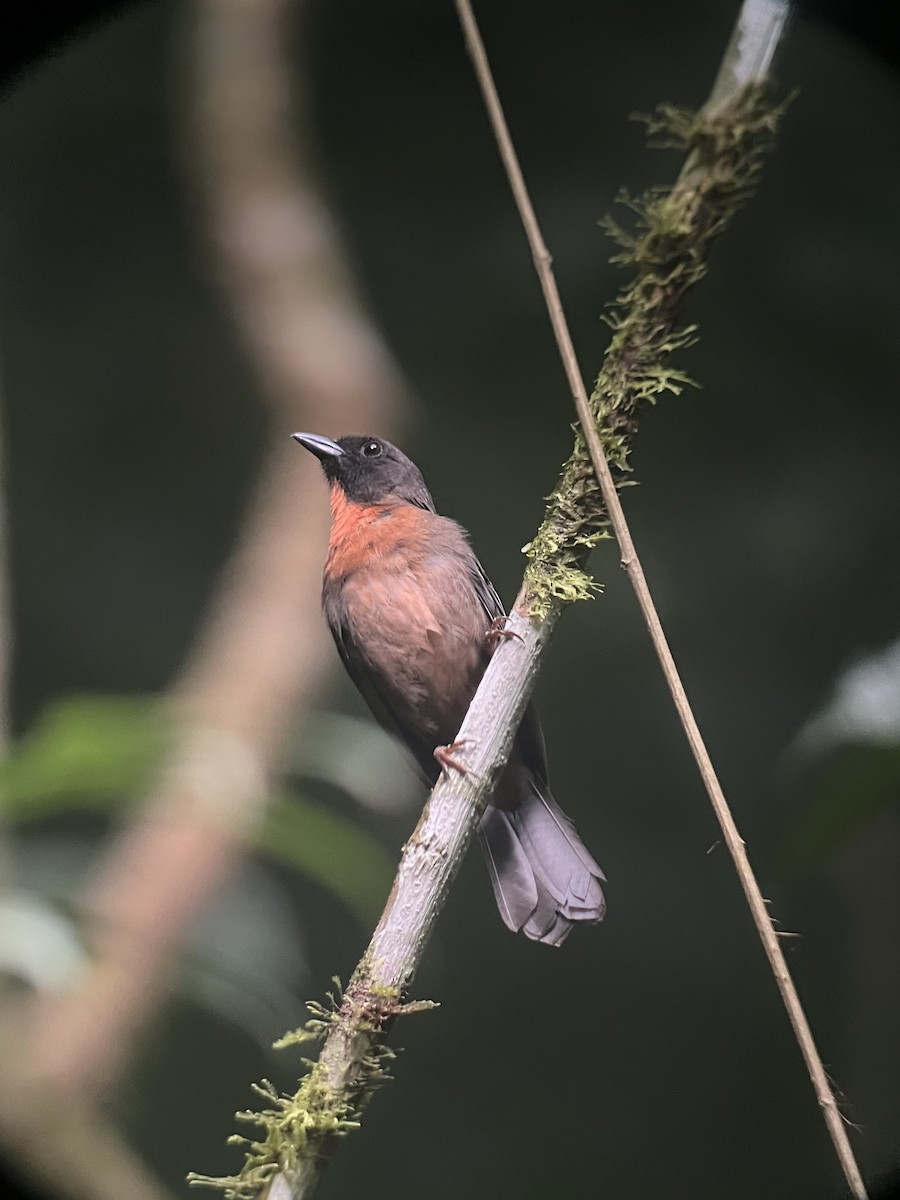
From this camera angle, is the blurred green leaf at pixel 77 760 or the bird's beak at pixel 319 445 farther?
the bird's beak at pixel 319 445

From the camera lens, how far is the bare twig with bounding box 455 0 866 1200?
109 centimetres

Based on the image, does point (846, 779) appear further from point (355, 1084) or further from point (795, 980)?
point (355, 1084)

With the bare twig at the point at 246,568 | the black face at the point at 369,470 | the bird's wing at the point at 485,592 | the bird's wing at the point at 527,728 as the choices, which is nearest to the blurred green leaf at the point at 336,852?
the bare twig at the point at 246,568

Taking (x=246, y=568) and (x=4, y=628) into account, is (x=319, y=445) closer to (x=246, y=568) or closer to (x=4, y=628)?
(x=246, y=568)

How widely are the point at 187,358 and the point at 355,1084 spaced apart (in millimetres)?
1024

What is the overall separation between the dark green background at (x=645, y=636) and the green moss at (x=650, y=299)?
36 millimetres

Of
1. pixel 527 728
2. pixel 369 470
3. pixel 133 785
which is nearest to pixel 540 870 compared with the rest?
pixel 527 728

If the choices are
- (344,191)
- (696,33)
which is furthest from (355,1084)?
(696,33)

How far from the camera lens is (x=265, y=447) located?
1436 millimetres

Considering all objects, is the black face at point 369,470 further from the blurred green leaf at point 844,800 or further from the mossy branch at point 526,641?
the blurred green leaf at point 844,800

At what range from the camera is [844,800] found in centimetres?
118

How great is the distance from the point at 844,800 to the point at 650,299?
0.63 meters

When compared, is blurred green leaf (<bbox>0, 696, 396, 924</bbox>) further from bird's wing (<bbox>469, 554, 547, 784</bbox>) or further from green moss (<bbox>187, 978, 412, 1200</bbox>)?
bird's wing (<bbox>469, 554, 547, 784</bbox>)

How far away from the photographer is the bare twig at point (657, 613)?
1.09 meters
